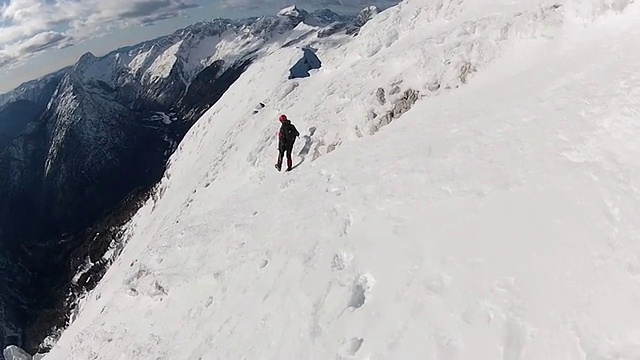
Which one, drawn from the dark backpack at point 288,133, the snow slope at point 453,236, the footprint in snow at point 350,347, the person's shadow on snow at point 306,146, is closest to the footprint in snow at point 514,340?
the snow slope at point 453,236

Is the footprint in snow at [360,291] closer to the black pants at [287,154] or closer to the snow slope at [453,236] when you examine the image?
the snow slope at [453,236]

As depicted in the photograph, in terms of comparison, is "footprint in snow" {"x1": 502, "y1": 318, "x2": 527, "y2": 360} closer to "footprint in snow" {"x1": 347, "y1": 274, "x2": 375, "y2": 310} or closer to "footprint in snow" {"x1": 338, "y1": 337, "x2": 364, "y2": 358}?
"footprint in snow" {"x1": 338, "y1": 337, "x2": 364, "y2": 358}

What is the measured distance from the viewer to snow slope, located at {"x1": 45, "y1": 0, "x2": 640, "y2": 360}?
29.4ft

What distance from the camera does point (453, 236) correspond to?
11195mm

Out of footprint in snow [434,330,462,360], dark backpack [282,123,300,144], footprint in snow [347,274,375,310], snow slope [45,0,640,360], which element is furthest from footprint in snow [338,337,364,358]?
dark backpack [282,123,300,144]

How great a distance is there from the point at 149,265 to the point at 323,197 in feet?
37.4

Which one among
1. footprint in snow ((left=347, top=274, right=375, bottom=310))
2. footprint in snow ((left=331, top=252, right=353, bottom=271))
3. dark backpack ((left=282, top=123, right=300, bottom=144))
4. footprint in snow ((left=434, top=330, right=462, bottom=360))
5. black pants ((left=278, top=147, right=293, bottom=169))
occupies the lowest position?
black pants ((left=278, top=147, right=293, bottom=169))

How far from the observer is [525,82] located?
1688cm

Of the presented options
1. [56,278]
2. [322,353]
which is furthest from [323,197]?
[56,278]

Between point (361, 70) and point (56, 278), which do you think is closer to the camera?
point (361, 70)

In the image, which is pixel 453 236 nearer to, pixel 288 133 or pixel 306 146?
pixel 288 133

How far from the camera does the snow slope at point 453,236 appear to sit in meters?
8.95

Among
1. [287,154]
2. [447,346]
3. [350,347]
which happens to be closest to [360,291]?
[350,347]

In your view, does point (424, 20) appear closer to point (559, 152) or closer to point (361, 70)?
point (361, 70)
